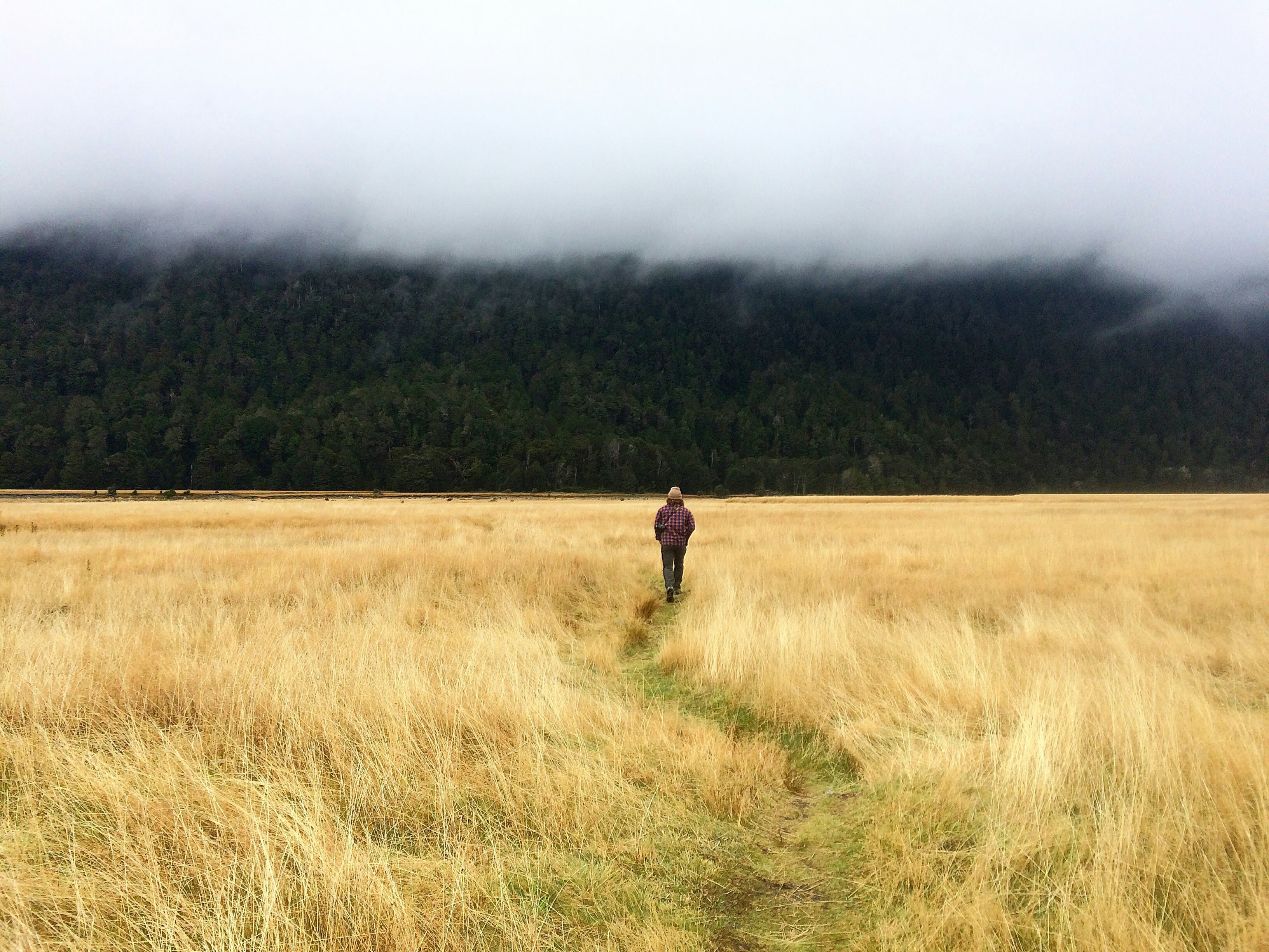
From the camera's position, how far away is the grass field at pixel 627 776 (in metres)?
2.33

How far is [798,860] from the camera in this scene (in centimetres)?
307

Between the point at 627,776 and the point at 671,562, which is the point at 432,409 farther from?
the point at 627,776

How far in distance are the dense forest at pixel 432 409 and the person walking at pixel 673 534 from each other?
116 meters

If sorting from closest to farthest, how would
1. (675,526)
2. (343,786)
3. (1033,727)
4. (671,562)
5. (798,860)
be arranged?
(798,860) → (343,786) → (1033,727) → (675,526) → (671,562)

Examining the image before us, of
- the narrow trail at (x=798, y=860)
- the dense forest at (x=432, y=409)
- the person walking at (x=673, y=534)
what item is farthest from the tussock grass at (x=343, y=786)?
the dense forest at (x=432, y=409)

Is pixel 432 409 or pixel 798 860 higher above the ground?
pixel 432 409

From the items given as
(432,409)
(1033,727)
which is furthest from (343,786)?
(432,409)

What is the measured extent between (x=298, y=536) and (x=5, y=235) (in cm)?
25121

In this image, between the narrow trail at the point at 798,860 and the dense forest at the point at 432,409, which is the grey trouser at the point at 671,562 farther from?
the dense forest at the point at 432,409

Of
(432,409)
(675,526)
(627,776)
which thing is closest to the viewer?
(627,776)

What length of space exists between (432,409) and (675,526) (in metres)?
142

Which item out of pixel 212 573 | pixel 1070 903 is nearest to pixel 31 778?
pixel 1070 903

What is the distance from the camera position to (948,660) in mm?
6242

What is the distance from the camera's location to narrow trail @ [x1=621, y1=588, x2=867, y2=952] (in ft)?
8.11
